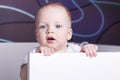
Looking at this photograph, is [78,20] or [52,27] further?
[78,20]

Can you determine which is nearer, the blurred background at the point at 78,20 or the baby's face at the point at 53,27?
the baby's face at the point at 53,27

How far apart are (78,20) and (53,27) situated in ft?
2.35

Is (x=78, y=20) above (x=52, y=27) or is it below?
above

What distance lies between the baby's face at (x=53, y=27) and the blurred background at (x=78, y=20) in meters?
0.62

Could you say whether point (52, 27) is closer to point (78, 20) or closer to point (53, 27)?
point (53, 27)

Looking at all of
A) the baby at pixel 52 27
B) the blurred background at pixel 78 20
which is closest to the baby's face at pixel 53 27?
the baby at pixel 52 27

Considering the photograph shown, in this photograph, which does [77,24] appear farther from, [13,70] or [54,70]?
[54,70]

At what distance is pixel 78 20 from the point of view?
164 cm

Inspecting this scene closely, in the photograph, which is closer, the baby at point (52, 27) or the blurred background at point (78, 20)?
the baby at point (52, 27)

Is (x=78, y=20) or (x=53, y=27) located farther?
(x=78, y=20)

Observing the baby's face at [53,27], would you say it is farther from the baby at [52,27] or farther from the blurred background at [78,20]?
the blurred background at [78,20]

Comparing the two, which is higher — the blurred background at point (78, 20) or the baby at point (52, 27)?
the blurred background at point (78, 20)

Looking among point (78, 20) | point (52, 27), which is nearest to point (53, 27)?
point (52, 27)

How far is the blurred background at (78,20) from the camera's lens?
63.0 inches
